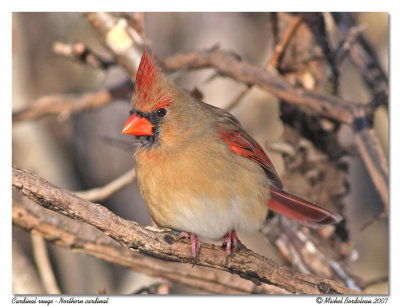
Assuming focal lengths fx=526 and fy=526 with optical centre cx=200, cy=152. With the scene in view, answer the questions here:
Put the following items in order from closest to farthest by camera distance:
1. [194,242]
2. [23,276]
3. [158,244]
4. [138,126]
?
[158,244] < [194,242] < [138,126] < [23,276]

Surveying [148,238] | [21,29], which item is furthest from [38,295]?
[21,29]

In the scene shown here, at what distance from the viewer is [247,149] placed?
265cm

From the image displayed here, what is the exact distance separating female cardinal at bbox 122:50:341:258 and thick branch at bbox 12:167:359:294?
80 mm

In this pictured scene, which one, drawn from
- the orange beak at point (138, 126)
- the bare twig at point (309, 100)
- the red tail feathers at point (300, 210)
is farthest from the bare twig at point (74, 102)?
the red tail feathers at point (300, 210)

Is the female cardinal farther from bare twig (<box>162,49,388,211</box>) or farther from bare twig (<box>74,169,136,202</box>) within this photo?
bare twig (<box>74,169,136,202</box>)

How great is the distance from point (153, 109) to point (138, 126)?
11 centimetres

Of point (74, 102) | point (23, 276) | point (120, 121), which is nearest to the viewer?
point (23, 276)

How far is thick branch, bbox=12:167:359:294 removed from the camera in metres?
1.96

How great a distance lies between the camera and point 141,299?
109 inches

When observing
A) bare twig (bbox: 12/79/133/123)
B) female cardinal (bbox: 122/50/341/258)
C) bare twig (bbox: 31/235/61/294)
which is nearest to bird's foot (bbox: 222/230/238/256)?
female cardinal (bbox: 122/50/341/258)

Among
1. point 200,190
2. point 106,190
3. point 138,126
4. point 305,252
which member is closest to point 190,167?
point 200,190

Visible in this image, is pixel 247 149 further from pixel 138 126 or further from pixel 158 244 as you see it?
pixel 158 244

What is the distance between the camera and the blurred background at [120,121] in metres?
3.22

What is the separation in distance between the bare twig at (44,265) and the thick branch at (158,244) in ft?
3.40
